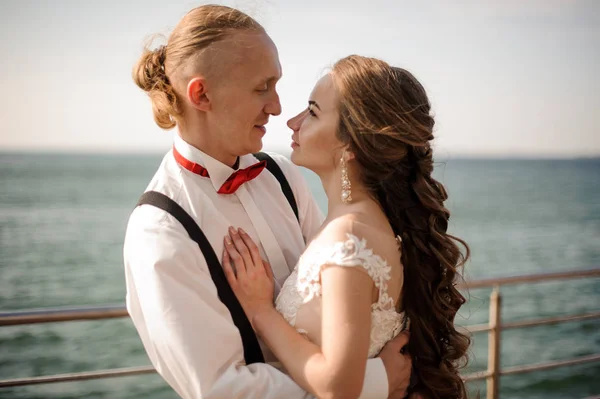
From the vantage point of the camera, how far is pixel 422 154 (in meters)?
2.01

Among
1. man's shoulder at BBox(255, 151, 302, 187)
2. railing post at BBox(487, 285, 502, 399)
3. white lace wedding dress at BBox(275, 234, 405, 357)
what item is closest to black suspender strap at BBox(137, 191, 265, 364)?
white lace wedding dress at BBox(275, 234, 405, 357)

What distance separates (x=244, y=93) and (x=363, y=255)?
2.30ft

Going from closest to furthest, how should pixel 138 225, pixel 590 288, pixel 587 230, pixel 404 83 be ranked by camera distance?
1. pixel 138 225
2. pixel 404 83
3. pixel 590 288
4. pixel 587 230

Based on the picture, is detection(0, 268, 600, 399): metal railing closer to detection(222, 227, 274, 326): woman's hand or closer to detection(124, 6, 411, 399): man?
detection(124, 6, 411, 399): man

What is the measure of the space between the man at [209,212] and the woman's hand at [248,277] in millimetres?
58

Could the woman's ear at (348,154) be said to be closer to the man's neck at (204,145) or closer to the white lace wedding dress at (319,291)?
the white lace wedding dress at (319,291)

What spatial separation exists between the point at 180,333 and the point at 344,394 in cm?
51

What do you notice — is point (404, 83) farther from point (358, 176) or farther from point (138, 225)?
point (138, 225)

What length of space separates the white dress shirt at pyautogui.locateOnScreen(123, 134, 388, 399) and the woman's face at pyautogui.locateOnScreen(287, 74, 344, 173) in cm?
31

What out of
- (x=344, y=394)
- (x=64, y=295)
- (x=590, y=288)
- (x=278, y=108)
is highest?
(x=278, y=108)

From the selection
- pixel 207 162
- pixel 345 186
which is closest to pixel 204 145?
pixel 207 162

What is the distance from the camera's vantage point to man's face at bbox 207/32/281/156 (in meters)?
1.95

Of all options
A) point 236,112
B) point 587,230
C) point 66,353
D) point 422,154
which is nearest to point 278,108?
point 236,112

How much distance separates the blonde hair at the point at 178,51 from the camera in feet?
6.32
